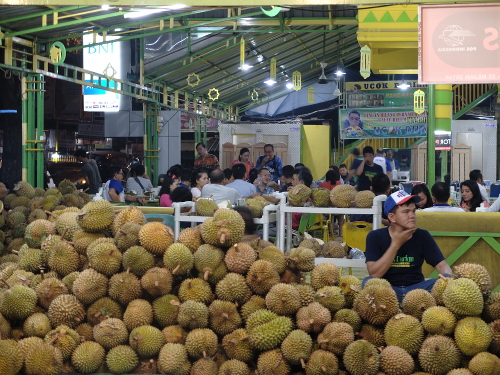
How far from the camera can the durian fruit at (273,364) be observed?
3.20 metres

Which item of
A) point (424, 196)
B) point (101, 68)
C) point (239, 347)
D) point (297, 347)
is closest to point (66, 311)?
point (239, 347)

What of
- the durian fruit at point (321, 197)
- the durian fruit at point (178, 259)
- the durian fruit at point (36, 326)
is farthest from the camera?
the durian fruit at point (321, 197)

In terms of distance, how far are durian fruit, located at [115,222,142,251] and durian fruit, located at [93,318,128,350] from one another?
501 mm

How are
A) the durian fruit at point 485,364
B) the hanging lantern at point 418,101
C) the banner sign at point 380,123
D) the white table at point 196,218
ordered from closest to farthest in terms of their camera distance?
1. the durian fruit at point 485,364
2. the white table at point 196,218
3. the hanging lantern at point 418,101
4. the banner sign at point 380,123

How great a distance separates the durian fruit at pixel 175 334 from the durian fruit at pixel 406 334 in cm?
108

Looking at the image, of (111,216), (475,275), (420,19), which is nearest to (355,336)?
(475,275)

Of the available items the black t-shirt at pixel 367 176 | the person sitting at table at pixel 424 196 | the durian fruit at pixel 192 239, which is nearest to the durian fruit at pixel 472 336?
the durian fruit at pixel 192 239

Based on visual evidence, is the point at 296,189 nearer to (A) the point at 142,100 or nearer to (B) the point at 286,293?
(B) the point at 286,293

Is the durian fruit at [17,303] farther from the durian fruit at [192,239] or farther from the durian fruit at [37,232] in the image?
the durian fruit at [192,239]

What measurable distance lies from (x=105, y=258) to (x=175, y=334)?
61cm

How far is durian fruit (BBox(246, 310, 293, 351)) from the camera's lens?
327 centimetres

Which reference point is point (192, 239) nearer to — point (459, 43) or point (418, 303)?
point (418, 303)

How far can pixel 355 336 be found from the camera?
3348mm

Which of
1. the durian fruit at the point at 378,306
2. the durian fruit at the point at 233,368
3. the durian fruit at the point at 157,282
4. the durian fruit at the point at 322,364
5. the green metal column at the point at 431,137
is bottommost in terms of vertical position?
the durian fruit at the point at 233,368
